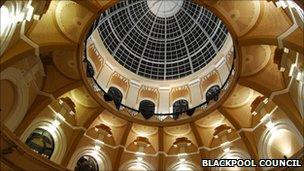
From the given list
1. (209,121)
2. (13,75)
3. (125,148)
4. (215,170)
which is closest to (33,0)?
(13,75)

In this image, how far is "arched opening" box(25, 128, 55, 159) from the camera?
74.7 ft

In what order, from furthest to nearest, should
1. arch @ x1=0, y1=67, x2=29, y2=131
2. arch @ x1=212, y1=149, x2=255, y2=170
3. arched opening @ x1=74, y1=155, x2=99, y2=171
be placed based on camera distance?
1. arched opening @ x1=74, y1=155, x2=99, y2=171
2. arch @ x1=212, y1=149, x2=255, y2=170
3. arch @ x1=0, y1=67, x2=29, y2=131

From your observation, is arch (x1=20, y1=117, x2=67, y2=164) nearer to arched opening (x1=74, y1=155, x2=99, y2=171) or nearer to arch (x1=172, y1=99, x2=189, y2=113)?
arched opening (x1=74, y1=155, x2=99, y2=171)

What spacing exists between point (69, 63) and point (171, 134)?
10059 millimetres

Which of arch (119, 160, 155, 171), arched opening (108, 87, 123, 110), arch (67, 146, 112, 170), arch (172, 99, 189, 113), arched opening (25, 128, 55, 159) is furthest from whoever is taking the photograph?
arch (172, 99, 189, 113)

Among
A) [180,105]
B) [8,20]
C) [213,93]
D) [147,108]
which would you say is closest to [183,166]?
[180,105]

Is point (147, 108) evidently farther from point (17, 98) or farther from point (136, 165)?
point (17, 98)

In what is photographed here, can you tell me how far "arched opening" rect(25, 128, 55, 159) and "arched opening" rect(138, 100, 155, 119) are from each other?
301 inches

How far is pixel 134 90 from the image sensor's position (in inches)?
1168

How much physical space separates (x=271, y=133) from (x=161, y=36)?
14.8 metres

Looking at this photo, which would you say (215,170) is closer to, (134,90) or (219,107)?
(219,107)

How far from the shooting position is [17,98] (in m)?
21.6

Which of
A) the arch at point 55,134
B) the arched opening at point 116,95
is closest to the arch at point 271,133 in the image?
the arched opening at point 116,95

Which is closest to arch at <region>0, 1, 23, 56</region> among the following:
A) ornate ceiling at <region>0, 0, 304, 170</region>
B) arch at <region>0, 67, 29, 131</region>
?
ornate ceiling at <region>0, 0, 304, 170</region>
